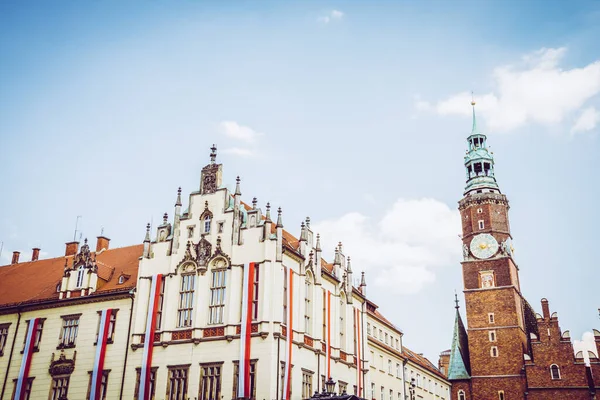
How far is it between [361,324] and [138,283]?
57.6ft

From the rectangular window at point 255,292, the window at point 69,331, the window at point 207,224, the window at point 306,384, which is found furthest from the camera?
the window at point 69,331

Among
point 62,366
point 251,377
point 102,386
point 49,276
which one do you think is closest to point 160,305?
point 102,386

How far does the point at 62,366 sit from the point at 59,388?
136cm

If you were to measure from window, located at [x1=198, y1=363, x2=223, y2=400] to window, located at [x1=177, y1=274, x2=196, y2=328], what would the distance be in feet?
10.3

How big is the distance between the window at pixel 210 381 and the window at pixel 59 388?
9.89 meters

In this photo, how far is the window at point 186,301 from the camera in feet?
126

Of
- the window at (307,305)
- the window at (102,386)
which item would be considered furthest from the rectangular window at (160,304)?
the window at (307,305)

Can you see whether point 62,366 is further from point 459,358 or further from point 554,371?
point 554,371

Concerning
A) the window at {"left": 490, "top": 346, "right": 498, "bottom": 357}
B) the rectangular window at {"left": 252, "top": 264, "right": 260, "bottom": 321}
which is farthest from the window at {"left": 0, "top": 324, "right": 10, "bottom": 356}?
the window at {"left": 490, "top": 346, "right": 498, "bottom": 357}

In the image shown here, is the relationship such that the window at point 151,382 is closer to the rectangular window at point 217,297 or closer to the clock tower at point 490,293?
the rectangular window at point 217,297

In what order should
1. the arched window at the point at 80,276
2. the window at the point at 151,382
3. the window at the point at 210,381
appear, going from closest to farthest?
the window at the point at 210,381
the window at the point at 151,382
the arched window at the point at 80,276

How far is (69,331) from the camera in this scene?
41.8m

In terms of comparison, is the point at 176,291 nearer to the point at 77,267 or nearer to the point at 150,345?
the point at 150,345

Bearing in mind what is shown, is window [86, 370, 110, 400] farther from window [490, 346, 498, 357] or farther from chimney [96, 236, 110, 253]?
window [490, 346, 498, 357]
